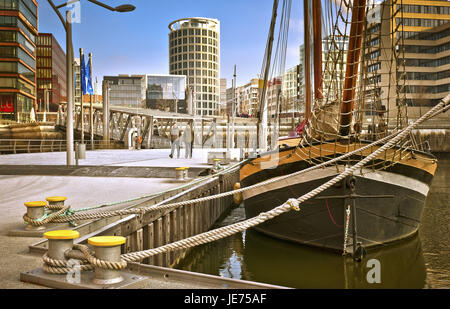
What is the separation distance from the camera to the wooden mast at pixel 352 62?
6.55 metres

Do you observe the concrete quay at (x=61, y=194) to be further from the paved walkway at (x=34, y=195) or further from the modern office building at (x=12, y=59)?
the modern office building at (x=12, y=59)

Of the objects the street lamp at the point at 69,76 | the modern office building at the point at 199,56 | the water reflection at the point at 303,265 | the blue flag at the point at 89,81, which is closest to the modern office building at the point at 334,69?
the water reflection at the point at 303,265

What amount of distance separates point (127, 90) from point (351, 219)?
122925mm

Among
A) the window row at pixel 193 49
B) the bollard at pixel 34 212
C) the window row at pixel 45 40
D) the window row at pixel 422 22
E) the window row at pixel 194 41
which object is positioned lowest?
the bollard at pixel 34 212

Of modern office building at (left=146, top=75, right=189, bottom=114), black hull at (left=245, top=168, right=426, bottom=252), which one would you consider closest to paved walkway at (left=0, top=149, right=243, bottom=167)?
black hull at (left=245, top=168, right=426, bottom=252)

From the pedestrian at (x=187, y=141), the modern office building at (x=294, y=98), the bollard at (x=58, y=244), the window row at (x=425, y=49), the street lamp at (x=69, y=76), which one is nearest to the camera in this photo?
the bollard at (x=58, y=244)

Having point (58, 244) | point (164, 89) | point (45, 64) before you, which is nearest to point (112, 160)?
point (58, 244)

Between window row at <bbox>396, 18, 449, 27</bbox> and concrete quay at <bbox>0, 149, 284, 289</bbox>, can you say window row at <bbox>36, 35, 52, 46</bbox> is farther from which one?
concrete quay at <bbox>0, 149, 284, 289</bbox>

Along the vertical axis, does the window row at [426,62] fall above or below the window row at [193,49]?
below

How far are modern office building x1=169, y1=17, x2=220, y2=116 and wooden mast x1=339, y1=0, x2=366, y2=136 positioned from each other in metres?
116

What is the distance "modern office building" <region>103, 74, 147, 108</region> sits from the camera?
123 meters

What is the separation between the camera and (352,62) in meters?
6.83

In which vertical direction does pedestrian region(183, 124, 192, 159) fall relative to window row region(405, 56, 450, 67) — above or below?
below
